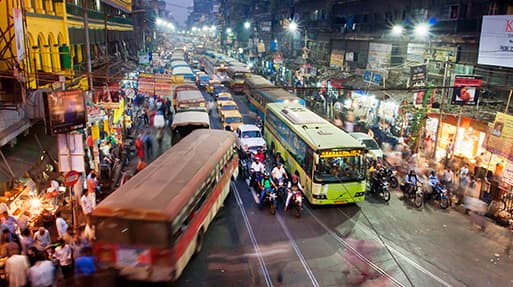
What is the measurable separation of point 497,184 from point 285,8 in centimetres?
4369

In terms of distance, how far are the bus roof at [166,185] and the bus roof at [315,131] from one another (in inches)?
144

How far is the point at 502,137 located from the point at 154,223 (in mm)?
13641

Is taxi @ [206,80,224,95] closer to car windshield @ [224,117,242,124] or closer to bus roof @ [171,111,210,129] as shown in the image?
car windshield @ [224,117,242,124]

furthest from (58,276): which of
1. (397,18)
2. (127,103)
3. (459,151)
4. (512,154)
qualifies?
(397,18)

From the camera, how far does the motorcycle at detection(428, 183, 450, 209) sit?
53.8 feet

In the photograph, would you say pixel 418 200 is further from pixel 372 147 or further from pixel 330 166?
pixel 372 147

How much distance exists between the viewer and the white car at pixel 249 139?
73.5ft

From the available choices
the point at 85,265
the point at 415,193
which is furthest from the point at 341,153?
the point at 85,265

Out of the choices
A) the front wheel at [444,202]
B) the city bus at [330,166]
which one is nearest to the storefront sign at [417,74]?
the city bus at [330,166]

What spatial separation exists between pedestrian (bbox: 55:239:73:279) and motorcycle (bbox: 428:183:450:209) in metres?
14.0

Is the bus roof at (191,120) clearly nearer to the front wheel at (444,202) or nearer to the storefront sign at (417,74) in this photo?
the storefront sign at (417,74)

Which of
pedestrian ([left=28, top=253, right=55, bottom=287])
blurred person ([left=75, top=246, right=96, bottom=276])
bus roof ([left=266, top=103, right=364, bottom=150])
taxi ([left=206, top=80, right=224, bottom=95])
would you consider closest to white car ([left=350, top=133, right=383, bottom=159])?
bus roof ([left=266, top=103, right=364, bottom=150])

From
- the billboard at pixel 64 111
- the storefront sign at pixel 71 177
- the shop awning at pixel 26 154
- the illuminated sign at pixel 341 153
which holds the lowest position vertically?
the storefront sign at pixel 71 177

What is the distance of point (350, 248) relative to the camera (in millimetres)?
12844
